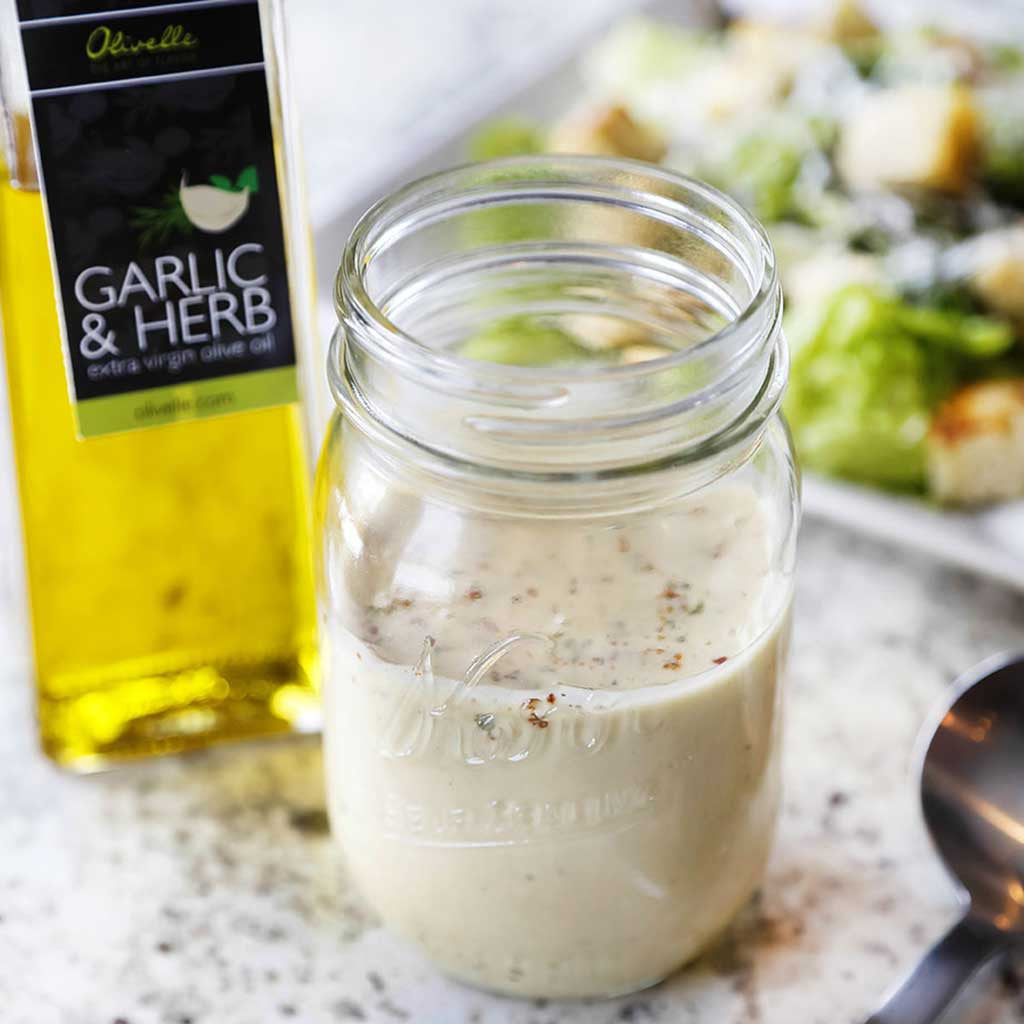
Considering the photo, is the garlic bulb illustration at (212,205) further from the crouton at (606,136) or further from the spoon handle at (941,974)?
the crouton at (606,136)

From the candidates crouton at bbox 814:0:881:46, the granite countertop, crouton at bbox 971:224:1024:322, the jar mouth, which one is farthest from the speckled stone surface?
crouton at bbox 814:0:881:46

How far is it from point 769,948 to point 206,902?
0.30 m

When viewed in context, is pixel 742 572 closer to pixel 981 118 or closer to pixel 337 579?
pixel 337 579

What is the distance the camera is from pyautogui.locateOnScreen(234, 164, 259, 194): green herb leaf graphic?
0.72 m

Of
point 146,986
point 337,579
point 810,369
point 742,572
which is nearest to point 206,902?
point 146,986

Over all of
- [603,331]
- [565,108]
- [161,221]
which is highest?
[161,221]

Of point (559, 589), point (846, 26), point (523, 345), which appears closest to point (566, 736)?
point (559, 589)

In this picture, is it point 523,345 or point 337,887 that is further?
point 523,345

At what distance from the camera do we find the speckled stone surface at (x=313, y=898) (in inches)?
29.2

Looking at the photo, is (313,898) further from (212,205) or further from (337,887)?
(212,205)

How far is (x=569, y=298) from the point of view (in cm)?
78

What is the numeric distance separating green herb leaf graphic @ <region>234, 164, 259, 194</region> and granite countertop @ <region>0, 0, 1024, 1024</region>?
344mm

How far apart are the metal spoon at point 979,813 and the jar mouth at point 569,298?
269 mm

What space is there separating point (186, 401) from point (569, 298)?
21 centimetres
